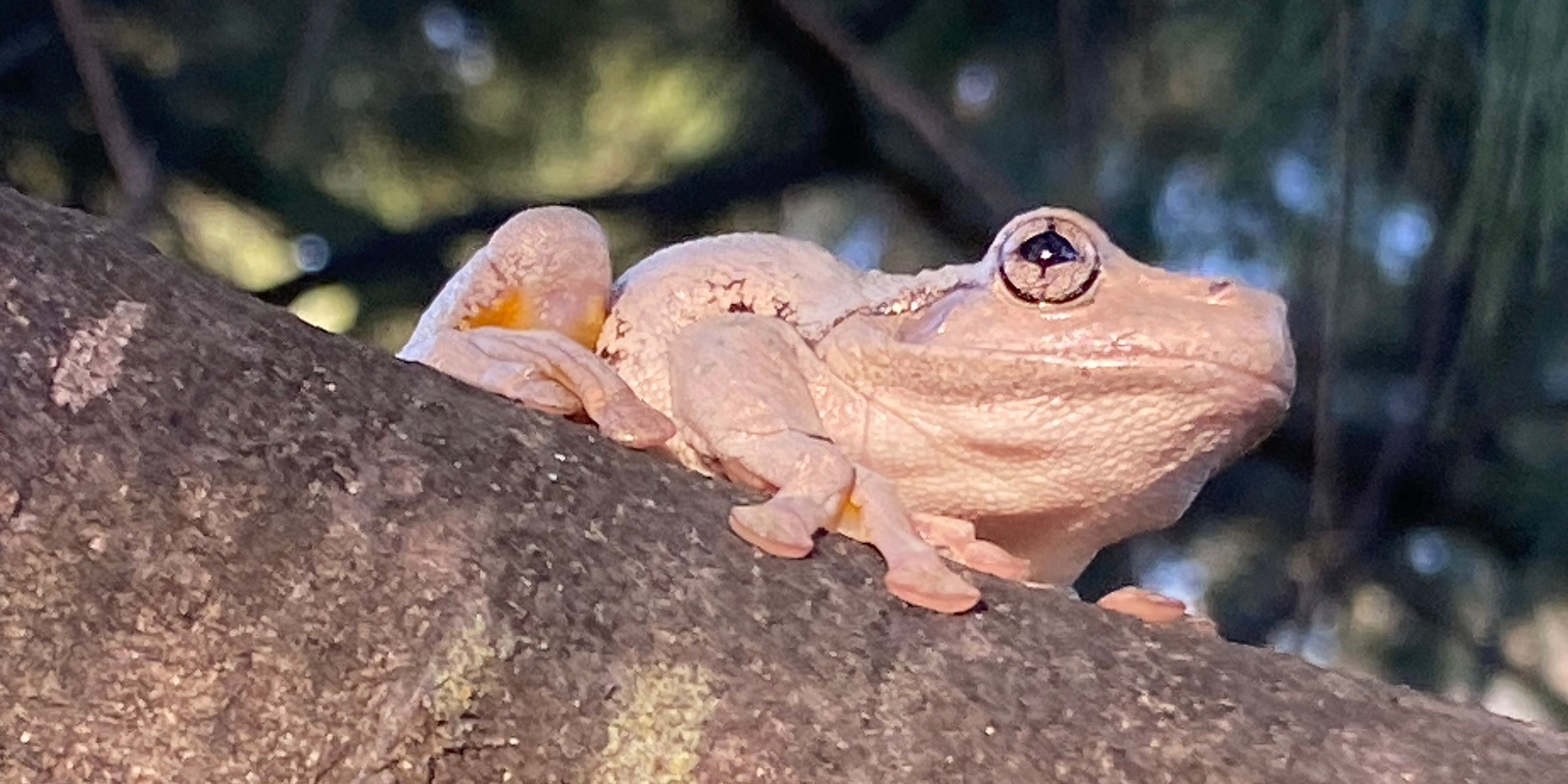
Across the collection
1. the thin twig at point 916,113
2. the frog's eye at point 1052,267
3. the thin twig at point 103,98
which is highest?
the thin twig at point 916,113

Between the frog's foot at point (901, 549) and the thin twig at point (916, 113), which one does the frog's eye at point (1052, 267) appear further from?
the thin twig at point (916, 113)

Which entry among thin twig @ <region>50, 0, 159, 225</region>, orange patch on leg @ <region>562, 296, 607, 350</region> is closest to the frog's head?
orange patch on leg @ <region>562, 296, 607, 350</region>

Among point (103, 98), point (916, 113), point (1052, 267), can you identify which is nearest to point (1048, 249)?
point (1052, 267)

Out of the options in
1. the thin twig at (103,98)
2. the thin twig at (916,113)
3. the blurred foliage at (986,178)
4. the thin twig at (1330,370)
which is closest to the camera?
the thin twig at (103,98)

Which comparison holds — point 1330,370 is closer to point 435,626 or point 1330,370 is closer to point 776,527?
point 776,527

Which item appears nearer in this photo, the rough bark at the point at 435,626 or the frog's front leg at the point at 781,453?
the rough bark at the point at 435,626

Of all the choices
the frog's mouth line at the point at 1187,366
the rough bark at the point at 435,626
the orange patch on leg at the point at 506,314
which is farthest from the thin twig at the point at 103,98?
the frog's mouth line at the point at 1187,366
